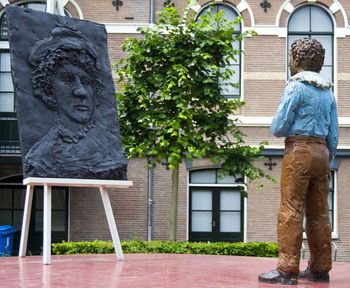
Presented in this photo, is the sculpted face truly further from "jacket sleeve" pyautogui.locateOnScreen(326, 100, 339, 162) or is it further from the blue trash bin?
the blue trash bin

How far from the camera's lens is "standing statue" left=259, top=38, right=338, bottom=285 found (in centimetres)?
688

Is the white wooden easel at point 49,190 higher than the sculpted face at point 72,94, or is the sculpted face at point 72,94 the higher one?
the sculpted face at point 72,94

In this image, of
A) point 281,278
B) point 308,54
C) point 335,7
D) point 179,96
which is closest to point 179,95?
point 179,96

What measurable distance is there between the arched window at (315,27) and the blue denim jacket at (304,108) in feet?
41.0

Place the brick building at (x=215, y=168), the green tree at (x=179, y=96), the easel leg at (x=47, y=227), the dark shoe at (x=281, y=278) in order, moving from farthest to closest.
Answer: the brick building at (x=215, y=168) < the green tree at (x=179, y=96) < the easel leg at (x=47, y=227) < the dark shoe at (x=281, y=278)

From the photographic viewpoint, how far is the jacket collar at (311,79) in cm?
699

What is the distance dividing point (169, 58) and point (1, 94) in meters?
7.01

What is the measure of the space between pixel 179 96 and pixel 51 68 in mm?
4716

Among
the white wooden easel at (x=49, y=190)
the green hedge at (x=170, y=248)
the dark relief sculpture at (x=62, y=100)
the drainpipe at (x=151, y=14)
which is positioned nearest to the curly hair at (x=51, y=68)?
the dark relief sculpture at (x=62, y=100)

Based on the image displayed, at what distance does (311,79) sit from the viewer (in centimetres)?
699

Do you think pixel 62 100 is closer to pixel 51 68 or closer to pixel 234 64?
pixel 51 68

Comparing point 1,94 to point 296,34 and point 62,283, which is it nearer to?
point 296,34

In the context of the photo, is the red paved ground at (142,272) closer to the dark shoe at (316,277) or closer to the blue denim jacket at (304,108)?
the dark shoe at (316,277)

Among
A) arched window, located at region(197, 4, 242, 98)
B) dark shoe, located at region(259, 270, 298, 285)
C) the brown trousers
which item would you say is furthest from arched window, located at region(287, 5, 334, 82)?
dark shoe, located at region(259, 270, 298, 285)
